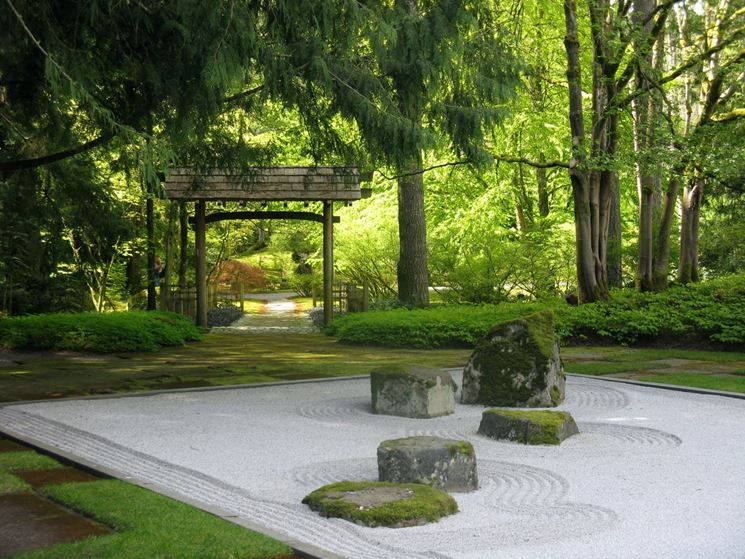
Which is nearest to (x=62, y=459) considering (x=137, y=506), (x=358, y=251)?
(x=137, y=506)

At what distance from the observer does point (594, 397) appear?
11.3 m

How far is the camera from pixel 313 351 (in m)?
17.2

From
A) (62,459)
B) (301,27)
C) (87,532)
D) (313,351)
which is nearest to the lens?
(87,532)

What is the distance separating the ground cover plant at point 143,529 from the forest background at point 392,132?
2819mm

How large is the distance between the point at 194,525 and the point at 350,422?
4.25 metres

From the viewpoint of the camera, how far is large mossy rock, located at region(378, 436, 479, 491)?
21.4ft

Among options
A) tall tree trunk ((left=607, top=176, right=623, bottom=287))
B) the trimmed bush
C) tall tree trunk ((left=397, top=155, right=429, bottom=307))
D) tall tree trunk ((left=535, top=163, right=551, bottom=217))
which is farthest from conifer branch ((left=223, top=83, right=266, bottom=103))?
tall tree trunk ((left=535, top=163, right=551, bottom=217))

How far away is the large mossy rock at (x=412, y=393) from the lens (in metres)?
9.94

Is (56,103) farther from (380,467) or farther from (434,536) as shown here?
→ (434,536)

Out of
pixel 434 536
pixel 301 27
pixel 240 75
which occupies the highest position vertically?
pixel 301 27

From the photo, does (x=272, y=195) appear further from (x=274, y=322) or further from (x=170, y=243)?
(x=170, y=243)

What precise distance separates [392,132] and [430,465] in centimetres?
475

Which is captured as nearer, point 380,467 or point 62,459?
point 380,467

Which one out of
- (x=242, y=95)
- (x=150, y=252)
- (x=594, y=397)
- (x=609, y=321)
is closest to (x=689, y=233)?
(x=609, y=321)
